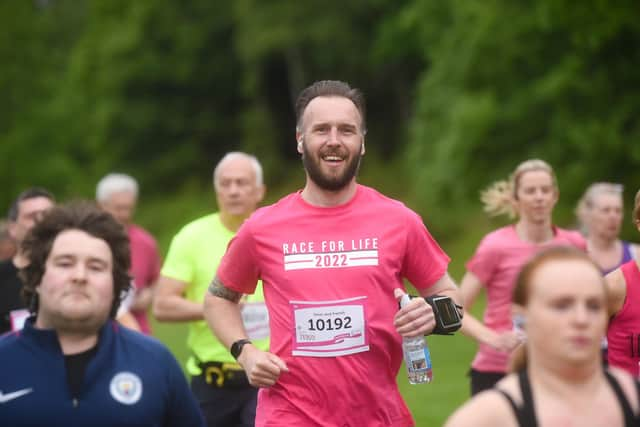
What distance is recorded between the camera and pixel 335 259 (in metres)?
5.28

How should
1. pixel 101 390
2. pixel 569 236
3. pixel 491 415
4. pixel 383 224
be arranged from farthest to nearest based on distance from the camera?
pixel 569 236
pixel 383 224
pixel 101 390
pixel 491 415

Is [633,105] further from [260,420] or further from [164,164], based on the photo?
[164,164]

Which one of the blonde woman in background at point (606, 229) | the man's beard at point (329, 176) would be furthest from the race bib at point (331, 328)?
the blonde woman in background at point (606, 229)

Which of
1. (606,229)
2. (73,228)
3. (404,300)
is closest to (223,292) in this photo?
(404,300)

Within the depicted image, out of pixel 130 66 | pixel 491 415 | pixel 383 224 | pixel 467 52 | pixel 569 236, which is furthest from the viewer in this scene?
pixel 130 66


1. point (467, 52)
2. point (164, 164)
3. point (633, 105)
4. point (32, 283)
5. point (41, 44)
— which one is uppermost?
point (41, 44)

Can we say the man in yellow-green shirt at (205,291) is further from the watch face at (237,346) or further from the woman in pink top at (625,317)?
the woman in pink top at (625,317)

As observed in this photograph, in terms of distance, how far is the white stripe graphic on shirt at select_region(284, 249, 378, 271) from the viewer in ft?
17.3

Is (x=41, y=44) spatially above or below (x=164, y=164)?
above

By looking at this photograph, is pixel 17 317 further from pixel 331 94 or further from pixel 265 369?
pixel 331 94

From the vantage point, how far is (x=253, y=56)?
45.3 metres

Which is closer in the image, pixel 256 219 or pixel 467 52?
pixel 256 219

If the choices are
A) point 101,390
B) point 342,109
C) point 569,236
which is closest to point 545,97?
point 569,236

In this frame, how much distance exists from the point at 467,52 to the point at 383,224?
2340cm
